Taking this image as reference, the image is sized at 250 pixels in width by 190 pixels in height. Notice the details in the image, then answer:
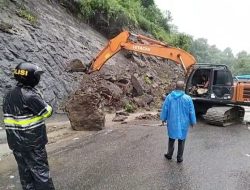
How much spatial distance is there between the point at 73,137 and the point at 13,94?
6059 mm

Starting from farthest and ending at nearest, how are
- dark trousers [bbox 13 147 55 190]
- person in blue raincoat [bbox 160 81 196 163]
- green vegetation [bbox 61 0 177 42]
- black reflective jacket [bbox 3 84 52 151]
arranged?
green vegetation [bbox 61 0 177 42], person in blue raincoat [bbox 160 81 196 163], dark trousers [bbox 13 147 55 190], black reflective jacket [bbox 3 84 52 151]

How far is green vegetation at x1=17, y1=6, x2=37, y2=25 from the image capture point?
1778 centimetres

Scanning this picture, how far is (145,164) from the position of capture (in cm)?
847

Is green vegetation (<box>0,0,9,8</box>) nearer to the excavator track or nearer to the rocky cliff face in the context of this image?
the rocky cliff face

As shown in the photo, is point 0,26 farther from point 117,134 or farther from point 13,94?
point 13,94

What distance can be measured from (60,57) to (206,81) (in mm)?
5974

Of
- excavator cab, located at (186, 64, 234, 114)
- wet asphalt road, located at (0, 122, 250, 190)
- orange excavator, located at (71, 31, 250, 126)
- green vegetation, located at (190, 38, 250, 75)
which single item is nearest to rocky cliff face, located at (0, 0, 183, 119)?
orange excavator, located at (71, 31, 250, 126)

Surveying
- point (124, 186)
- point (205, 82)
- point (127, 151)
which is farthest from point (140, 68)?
point (124, 186)

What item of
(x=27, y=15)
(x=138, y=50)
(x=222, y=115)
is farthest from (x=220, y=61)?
(x=222, y=115)

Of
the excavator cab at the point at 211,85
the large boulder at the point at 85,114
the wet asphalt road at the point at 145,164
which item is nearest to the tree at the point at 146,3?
the excavator cab at the point at 211,85

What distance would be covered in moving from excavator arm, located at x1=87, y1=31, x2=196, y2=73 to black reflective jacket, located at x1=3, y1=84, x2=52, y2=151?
31.9 feet

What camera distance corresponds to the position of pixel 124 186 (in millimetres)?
7008

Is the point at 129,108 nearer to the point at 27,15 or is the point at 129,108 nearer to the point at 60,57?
the point at 60,57

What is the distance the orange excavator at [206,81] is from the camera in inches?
573
